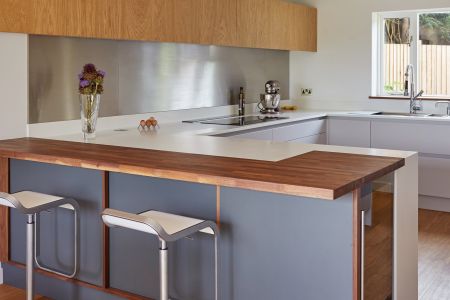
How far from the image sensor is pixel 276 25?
547cm

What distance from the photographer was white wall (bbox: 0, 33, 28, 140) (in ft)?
11.0

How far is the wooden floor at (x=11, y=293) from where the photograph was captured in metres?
3.24

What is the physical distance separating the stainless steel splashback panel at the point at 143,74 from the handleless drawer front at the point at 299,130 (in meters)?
0.68

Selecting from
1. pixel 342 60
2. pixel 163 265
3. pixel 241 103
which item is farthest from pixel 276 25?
pixel 163 265

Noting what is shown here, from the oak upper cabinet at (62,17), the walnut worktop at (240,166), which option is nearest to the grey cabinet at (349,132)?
the oak upper cabinet at (62,17)

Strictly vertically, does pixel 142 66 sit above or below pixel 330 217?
above

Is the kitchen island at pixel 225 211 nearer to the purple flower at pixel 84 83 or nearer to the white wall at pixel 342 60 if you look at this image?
the purple flower at pixel 84 83

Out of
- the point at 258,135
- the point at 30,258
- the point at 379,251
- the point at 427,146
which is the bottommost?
the point at 30,258

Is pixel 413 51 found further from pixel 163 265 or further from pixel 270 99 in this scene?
pixel 163 265

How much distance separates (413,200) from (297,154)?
2.01ft

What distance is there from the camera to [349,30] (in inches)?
235

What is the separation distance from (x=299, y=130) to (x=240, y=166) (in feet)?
9.10

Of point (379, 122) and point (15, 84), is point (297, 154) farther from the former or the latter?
point (379, 122)

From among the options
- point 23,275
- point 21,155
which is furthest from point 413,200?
point 23,275
